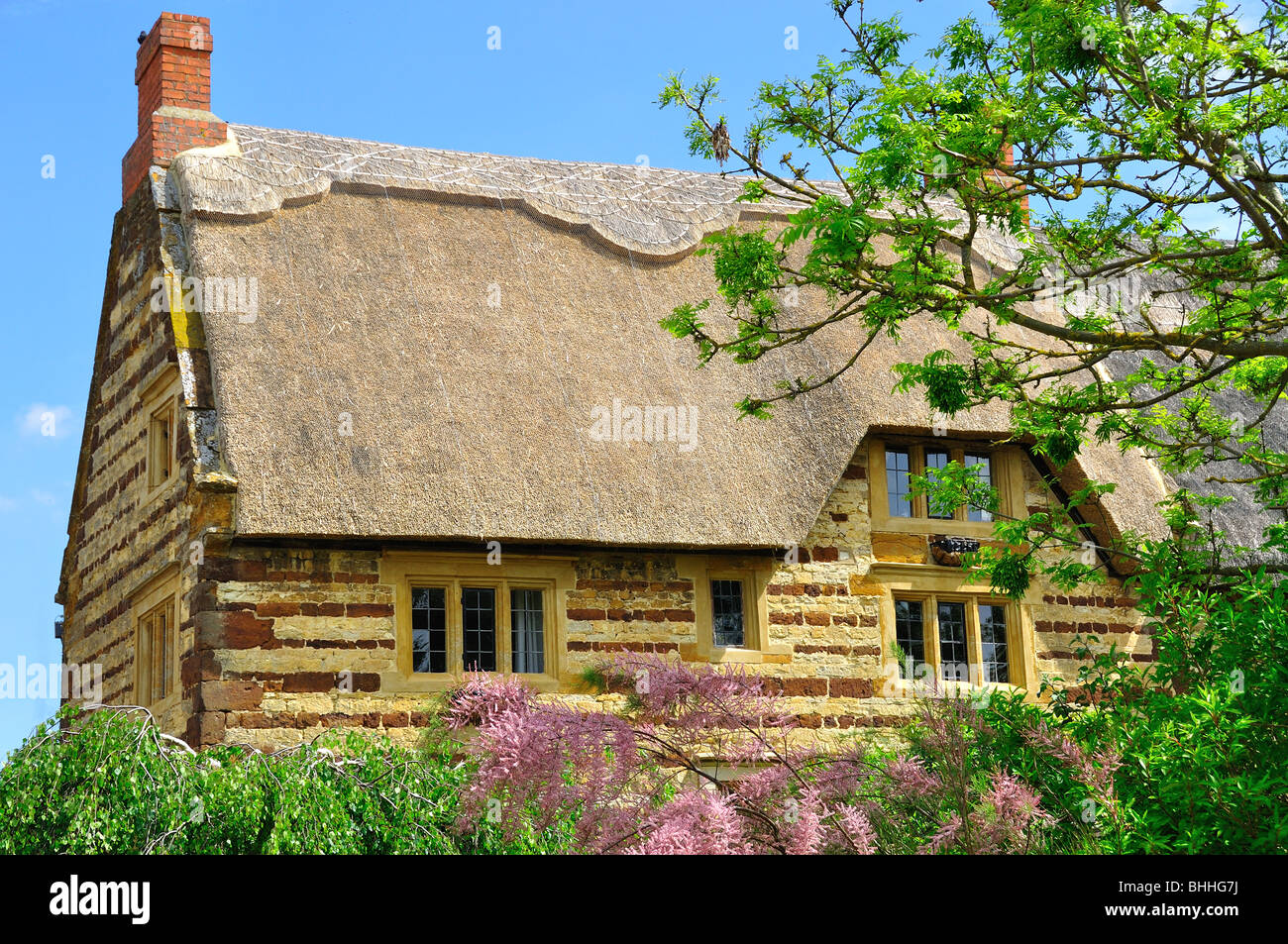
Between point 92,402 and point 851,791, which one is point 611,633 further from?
point 92,402

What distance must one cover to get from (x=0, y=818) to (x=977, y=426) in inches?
444

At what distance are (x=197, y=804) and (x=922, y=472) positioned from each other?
32.1 ft

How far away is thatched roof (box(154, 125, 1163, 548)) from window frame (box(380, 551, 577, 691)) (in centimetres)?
64

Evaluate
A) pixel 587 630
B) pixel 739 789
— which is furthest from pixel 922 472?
pixel 739 789

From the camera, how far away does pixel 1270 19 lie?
11414mm

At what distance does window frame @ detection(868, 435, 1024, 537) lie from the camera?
55.4ft

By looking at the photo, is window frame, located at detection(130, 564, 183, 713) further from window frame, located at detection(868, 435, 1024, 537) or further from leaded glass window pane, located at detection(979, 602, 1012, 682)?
leaded glass window pane, located at detection(979, 602, 1012, 682)

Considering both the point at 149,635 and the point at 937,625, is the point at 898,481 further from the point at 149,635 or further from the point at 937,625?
the point at 149,635

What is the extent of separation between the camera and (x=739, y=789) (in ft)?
32.7

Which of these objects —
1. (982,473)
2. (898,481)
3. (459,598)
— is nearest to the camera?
(459,598)

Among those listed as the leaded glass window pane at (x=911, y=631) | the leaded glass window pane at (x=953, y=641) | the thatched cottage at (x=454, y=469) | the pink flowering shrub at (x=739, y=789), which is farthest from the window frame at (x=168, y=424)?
the leaded glass window pane at (x=953, y=641)

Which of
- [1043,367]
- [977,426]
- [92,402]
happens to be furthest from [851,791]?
[92,402]

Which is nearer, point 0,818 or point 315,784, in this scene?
point 0,818
